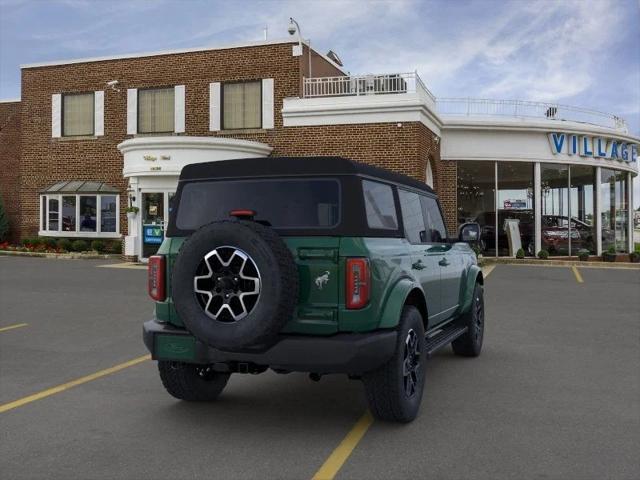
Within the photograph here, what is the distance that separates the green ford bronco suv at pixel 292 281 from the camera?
4316 millimetres

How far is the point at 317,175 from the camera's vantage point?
4.77m

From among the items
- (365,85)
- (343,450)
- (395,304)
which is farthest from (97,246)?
(343,450)

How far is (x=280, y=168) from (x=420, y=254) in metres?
1.49

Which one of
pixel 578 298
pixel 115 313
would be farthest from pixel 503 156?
pixel 115 313

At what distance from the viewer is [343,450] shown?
4.30m

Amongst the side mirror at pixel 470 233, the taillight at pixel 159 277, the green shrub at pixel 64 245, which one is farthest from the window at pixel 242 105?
the taillight at pixel 159 277

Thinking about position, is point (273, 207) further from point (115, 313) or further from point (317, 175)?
point (115, 313)

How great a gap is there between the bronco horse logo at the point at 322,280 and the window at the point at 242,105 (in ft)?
62.3

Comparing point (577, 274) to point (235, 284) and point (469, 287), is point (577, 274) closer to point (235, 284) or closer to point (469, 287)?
point (469, 287)

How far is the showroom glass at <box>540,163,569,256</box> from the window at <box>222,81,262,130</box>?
1087 centimetres

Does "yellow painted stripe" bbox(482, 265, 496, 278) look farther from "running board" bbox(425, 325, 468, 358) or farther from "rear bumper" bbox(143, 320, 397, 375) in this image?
"rear bumper" bbox(143, 320, 397, 375)

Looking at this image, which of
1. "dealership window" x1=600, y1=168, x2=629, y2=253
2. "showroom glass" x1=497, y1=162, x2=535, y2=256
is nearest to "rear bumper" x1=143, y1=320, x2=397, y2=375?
"showroom glass" x1=497, y1=162, x2=535, y2=256

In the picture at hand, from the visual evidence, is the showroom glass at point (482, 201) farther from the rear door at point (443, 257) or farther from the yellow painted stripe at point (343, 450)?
the yellow painted stripe at point (343, 450)

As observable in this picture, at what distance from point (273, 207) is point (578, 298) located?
32.9ft
